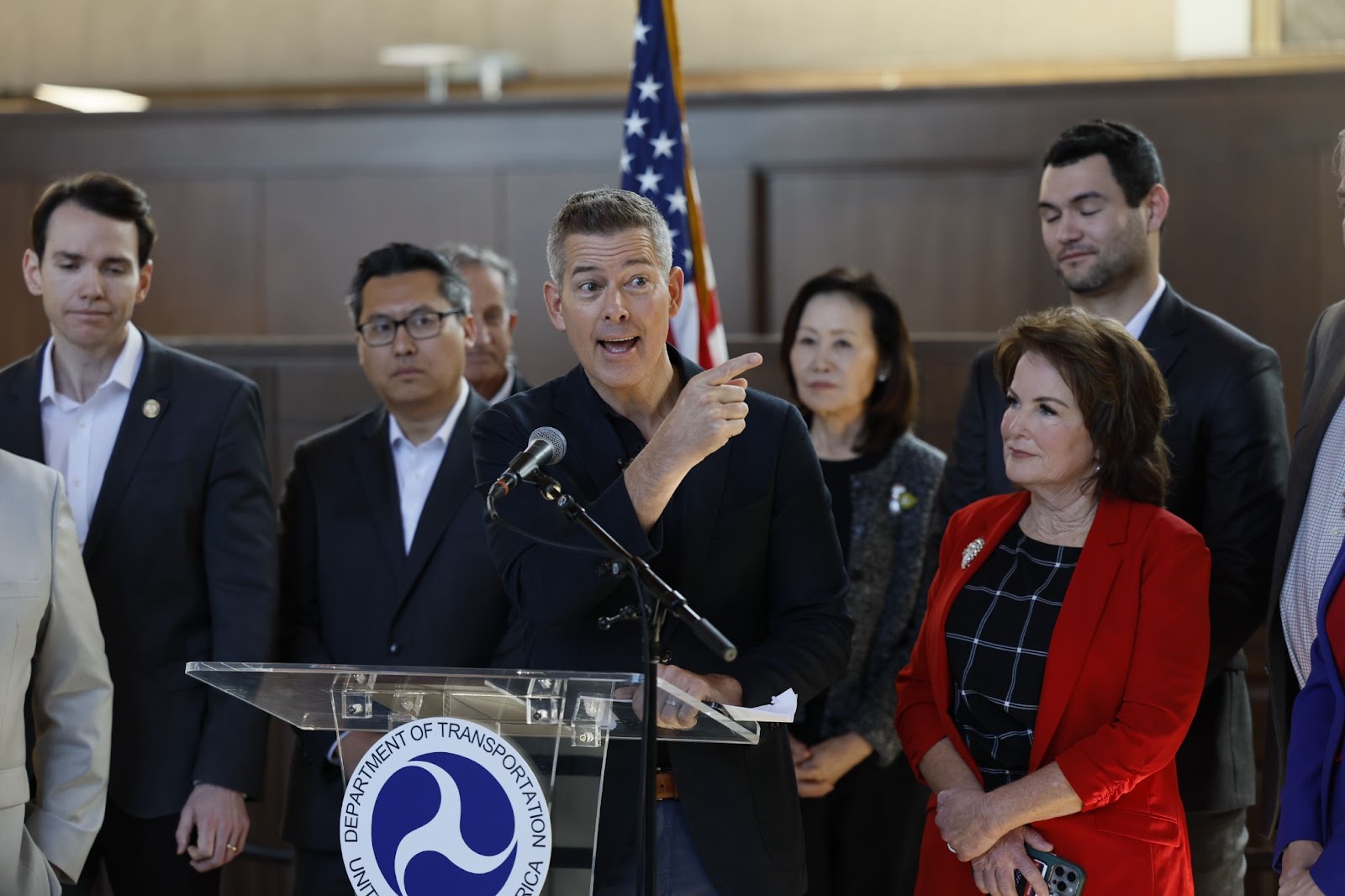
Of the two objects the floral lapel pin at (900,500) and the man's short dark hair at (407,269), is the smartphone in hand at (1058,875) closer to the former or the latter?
the floral lapel pin at (900,500)

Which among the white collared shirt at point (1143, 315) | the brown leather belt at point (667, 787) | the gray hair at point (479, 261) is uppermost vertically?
the gray hair at point (479, 261)

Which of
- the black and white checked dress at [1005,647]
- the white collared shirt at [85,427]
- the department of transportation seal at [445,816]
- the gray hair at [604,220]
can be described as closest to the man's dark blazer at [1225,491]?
the black and white checked dress at [1005,647]

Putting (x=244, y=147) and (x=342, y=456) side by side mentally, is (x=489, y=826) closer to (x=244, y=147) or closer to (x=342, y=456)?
(x=342, y=456)

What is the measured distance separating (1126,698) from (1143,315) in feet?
3.04

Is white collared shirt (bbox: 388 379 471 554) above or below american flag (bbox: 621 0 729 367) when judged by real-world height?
below

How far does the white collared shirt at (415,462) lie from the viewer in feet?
10.3

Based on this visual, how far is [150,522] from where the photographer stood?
9.38ft

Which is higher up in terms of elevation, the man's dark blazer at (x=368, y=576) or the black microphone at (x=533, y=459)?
the black microphone at (x=533, y=459)

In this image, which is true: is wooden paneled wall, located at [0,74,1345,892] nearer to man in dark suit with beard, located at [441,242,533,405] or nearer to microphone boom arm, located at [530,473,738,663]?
man in dark suit with beard, located at [441,242,533,405]

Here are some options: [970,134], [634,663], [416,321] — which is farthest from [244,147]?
[634,663]

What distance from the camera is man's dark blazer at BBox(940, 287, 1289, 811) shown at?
2.68m

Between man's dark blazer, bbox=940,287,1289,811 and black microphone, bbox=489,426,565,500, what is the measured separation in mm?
1419

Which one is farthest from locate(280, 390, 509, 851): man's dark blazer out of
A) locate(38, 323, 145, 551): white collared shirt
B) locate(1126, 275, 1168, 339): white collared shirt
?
locate(1126, 275, 1168, 339): white collared shirt

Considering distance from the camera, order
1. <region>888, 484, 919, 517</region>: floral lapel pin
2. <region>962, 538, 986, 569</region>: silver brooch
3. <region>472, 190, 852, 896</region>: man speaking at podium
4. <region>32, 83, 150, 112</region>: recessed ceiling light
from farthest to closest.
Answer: <region>32, 83, 150, 112</region>: recessed ceiling light < <region>888, 484, 919, 517</region>: floral lapel pin < <region>962, 538, 986, 569</region>: silver brooch < <region>472, 190, 852, 896</region>: man speaking at podium
